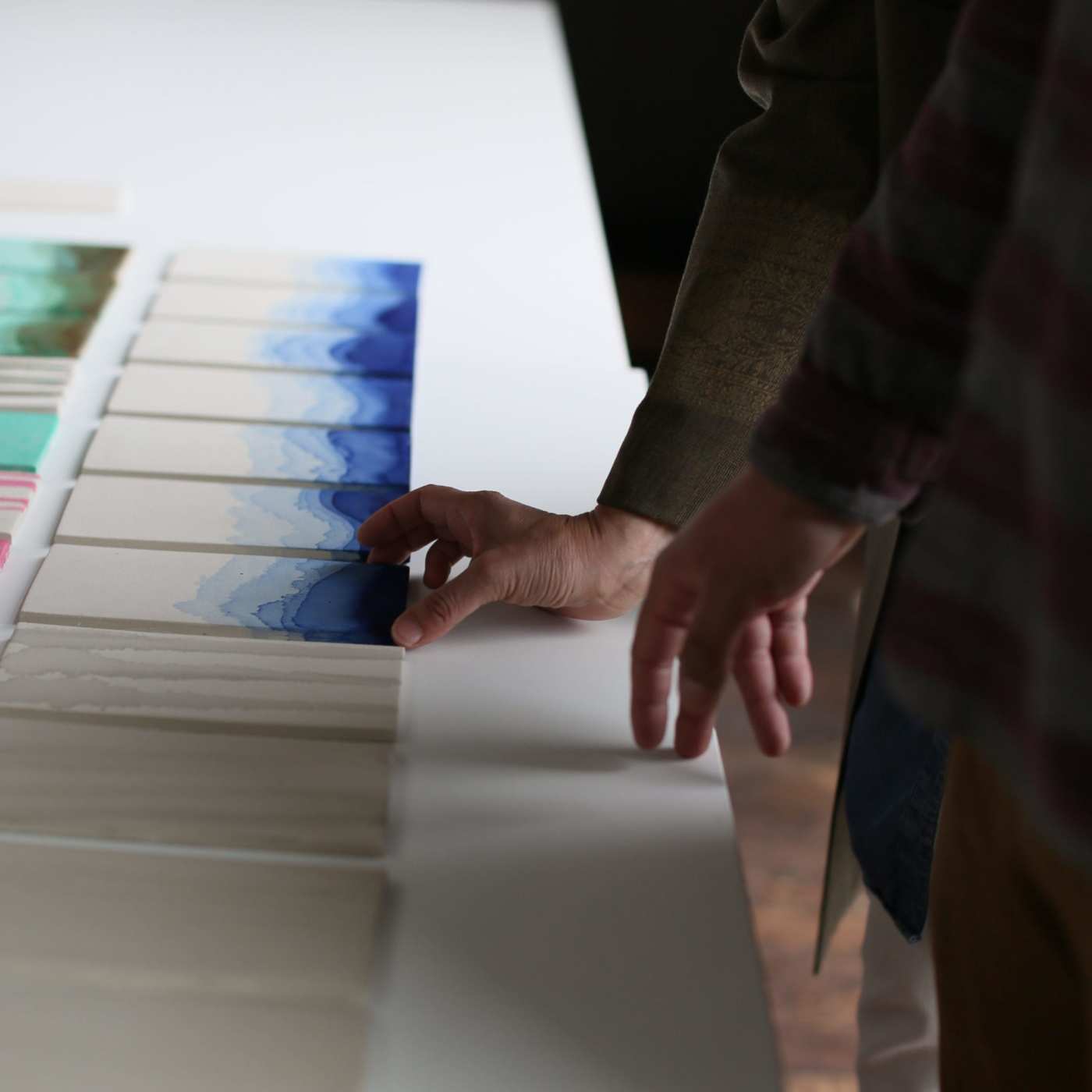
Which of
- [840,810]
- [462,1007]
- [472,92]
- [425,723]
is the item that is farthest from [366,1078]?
[472,92]

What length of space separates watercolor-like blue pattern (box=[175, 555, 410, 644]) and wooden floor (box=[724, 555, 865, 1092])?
81 cm

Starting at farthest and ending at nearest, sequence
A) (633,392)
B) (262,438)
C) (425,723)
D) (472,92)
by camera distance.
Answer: (472,92) → (633,392) → (262,438) → (425,723)

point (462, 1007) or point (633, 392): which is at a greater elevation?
point (462, 1007)

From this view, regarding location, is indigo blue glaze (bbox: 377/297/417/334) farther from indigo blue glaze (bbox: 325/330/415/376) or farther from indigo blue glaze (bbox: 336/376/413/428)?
indigo blue glaze (bbox: 336/376/413/428)

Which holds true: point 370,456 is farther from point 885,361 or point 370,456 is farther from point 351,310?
point 885,361

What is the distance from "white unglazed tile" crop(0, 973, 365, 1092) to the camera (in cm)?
54


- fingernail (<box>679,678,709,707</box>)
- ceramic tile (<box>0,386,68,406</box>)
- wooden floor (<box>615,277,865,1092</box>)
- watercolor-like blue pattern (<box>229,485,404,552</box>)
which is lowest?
wooden floor (<box>615,277,865,1092</box>)

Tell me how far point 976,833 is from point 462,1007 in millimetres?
242

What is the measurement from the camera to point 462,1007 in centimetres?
60

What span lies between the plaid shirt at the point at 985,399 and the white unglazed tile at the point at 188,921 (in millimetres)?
295

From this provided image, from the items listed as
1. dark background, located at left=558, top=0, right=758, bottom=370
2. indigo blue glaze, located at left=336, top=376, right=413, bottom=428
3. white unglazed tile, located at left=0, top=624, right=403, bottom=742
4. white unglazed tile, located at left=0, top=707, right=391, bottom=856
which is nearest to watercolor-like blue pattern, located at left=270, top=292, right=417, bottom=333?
indigo blue glaze, located at left=336, top=376, right=413, bottom=428

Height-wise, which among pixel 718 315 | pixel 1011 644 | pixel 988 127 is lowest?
pixel 718 315

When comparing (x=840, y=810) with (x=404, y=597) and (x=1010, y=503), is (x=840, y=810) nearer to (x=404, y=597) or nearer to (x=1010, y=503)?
(x=404, y=597)

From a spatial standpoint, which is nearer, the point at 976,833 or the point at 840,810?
the point at 976,833
